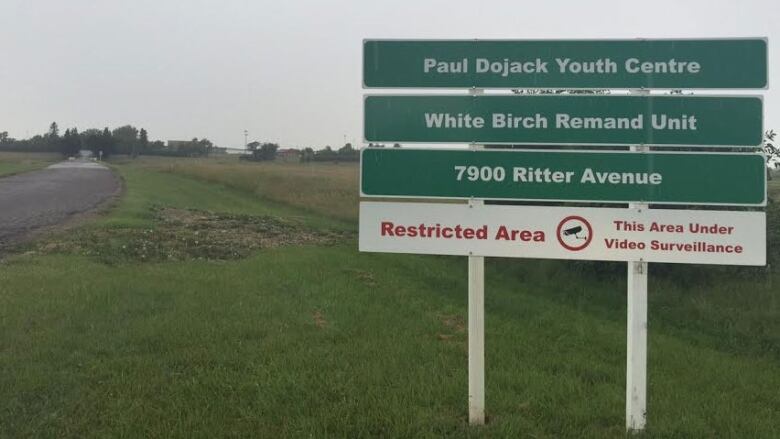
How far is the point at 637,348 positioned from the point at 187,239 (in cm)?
1074

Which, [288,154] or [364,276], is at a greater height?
[288,154]

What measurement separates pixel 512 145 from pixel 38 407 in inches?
134

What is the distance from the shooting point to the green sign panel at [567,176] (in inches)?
157

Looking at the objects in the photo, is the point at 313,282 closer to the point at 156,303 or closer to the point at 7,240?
the point at 156,303

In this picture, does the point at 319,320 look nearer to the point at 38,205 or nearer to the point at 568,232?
the point at 568,232

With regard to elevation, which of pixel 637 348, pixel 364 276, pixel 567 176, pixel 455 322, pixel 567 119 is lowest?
pixel 455 322

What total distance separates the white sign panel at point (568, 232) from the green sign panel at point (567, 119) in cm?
44

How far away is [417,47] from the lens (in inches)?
168

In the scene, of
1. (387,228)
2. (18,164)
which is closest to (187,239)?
(387,228)

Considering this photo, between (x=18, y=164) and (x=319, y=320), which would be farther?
(x=18, y=164)

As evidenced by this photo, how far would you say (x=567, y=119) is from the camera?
4137 millimetres

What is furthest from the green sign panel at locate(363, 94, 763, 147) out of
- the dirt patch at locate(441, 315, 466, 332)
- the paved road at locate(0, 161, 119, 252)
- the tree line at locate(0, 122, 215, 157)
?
the tree line at locate(0, 122, 215, 157)

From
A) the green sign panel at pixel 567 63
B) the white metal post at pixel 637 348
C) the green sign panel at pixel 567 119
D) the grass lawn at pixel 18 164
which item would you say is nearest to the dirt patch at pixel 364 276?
the green sign panel at pixel 567 119

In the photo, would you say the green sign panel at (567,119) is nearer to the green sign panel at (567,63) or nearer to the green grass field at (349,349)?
the green sign panel at (567,63)
